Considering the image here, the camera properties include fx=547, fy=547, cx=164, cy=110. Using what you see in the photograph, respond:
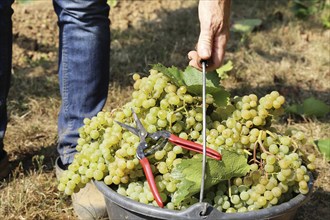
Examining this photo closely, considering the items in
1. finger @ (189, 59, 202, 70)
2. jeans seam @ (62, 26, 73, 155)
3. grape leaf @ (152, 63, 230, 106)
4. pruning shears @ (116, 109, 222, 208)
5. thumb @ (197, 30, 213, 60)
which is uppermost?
thumb @ (197, 30, 213, 60)

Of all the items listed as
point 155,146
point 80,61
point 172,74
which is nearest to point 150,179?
point 155,146

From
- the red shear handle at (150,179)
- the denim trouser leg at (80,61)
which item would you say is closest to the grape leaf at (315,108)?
the denim trouser leg at (80,61)

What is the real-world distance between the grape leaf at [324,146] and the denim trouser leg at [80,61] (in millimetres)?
1098

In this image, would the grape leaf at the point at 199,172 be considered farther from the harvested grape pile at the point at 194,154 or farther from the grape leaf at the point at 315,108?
the grape leaf at the point at 315,108

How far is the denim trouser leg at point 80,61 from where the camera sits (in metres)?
2.32

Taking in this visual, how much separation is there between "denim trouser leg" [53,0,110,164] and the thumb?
2.63 feet

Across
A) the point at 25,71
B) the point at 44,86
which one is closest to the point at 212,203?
the point at 44,86

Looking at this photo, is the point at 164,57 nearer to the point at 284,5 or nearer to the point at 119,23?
the point at 119,23

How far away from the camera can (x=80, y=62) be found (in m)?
2.36

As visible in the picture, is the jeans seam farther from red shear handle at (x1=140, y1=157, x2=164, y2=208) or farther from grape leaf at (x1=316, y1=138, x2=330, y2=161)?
grape leaf at (x1=316, y1=138, x2=330, y2=161)

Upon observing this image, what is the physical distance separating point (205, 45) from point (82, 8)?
0.84m

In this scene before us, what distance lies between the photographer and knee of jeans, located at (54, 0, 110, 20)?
2277 millimetres

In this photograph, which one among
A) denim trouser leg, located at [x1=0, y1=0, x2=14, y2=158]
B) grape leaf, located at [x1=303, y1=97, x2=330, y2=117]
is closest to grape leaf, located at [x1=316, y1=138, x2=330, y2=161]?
grape leaf, located at [x1=303, y1=97, x2=330, y2=117]

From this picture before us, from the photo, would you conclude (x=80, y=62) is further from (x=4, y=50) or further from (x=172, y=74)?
(x=172, y=74)
